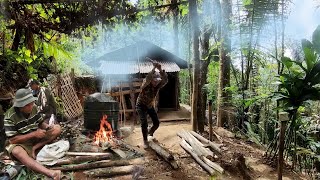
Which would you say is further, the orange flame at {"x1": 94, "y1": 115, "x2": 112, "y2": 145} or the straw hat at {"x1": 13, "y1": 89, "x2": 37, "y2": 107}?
the orange flame at {"x1": 94, "y1": 115, "x2": 112, "y2": 145}

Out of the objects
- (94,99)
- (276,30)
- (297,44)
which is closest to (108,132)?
(94,99)

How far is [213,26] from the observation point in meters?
9.98

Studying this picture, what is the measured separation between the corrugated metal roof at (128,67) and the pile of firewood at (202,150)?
5409 mm

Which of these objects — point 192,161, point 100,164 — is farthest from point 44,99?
point 192,161

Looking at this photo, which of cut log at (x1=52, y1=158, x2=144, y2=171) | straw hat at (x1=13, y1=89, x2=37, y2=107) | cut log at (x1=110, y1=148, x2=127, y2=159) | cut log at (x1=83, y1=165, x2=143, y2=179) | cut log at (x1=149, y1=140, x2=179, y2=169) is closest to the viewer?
straw hat at (x1=13, y1=89, x2=37, y2=107)

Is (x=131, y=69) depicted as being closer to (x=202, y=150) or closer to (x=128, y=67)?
(x=128, y=67)

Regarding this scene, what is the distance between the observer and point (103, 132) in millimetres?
7992

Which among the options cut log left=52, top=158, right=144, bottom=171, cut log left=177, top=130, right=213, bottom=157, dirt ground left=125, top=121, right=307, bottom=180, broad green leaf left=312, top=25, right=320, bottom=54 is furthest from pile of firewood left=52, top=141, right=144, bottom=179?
broad green leaf left=312, top=25, right=320, bottom=54

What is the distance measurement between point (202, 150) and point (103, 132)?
313 centimetres

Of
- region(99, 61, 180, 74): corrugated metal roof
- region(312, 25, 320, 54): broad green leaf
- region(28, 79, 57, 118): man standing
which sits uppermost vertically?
region(312, 25, 320, 54): broad green leaf

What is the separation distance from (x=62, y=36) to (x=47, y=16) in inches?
42.2

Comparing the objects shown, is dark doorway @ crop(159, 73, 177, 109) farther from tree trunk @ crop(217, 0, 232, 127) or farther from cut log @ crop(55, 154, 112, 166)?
cut log @ crop(55, 154, 112, 166)

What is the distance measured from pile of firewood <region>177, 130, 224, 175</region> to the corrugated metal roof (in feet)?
17.7

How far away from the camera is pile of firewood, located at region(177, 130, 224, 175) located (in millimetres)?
5575
